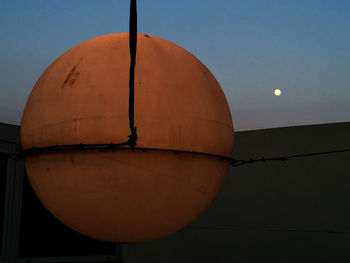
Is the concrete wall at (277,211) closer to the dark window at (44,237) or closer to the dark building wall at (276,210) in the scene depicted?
the dark building wall at (276,210)

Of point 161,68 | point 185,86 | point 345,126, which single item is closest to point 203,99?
point 185,86

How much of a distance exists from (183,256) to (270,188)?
6.59 ft

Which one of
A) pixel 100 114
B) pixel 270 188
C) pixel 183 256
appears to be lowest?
pixel 183 256

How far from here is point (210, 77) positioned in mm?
3133

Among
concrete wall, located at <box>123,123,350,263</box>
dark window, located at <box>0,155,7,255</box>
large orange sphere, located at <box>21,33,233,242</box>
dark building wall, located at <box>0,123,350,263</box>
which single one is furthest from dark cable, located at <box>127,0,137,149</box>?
concrete wall, located at <box>123,123,350,263</box>

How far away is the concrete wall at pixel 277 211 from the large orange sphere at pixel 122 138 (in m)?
3.64

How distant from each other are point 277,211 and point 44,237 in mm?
3883

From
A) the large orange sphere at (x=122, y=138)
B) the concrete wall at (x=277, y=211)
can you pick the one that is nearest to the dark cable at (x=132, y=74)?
the large orange sphere at (x=122, y=138)

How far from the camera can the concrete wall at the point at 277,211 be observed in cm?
586

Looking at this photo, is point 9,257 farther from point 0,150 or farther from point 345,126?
point 345,126

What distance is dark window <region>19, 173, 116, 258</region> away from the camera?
615cm

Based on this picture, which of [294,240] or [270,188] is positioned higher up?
[270,188]

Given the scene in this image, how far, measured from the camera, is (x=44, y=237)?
6.41m

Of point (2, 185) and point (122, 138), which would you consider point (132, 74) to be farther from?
point (2, 185)
